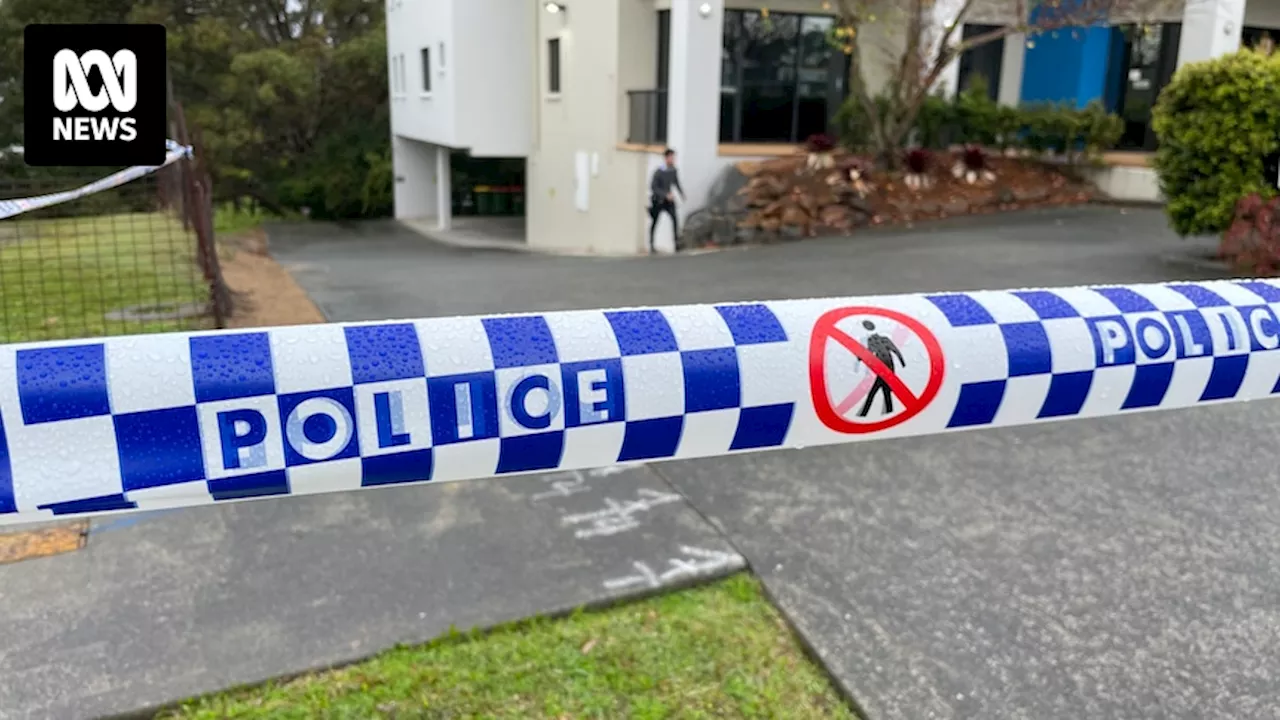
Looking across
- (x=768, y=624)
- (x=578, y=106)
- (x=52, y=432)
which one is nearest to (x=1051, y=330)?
(x=768, y=624)

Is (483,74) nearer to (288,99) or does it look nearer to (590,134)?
(590,134)

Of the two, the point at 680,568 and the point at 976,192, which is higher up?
the point at 976,192

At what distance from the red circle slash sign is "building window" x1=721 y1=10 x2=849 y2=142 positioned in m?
16.4

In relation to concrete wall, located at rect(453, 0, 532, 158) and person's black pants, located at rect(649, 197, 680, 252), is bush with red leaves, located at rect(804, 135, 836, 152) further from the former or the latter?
concrete wall, located at rect(453, 0, 532, 158)

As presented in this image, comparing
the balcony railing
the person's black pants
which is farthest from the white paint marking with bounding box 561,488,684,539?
the balcony railing

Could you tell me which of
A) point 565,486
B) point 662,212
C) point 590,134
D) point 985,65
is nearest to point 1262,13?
point 985,65

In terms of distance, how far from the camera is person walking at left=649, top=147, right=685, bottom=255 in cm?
1517

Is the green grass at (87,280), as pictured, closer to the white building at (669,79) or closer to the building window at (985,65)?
the white building at (669,79)

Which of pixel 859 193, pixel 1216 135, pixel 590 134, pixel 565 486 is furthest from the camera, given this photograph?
pixel 590 134

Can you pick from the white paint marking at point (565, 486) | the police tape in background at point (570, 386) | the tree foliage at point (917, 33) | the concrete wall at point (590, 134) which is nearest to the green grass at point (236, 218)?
the concrete wall at point (590, 134)

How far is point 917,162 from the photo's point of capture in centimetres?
1553

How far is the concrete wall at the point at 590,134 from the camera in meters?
17.7

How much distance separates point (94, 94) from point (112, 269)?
9810 millimetres

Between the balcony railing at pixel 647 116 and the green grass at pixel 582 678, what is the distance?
567 inches
